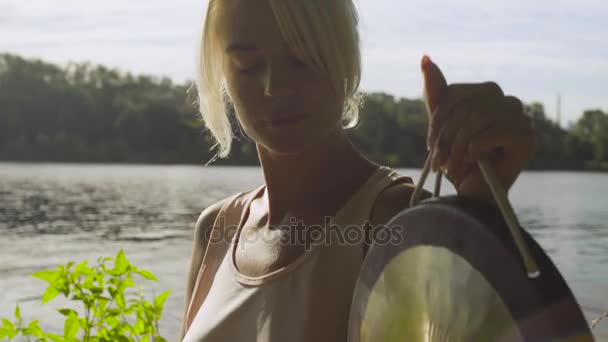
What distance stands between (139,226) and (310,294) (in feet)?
44.2

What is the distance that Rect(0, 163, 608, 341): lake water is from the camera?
6155 millimetres

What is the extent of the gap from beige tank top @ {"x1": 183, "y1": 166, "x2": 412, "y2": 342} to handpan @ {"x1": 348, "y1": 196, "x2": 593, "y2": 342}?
0.67 ft

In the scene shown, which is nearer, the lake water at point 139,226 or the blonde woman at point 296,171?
the blonde woman at point 296,171

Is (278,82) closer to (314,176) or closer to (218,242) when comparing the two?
(314,176)

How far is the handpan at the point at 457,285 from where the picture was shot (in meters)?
0.51

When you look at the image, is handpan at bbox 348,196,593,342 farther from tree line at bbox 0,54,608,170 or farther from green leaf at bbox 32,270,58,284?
tree line at bbox 0,54,608,170

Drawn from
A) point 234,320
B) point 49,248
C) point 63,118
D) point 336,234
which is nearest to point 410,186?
point 336,234

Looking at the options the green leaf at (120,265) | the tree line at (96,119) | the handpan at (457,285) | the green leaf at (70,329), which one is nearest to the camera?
the handpan at (457,285)

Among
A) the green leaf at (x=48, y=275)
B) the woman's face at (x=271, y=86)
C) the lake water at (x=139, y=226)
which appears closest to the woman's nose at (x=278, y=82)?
the woman's face at (x=271, y=86)

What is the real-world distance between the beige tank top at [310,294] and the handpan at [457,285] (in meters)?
0.21

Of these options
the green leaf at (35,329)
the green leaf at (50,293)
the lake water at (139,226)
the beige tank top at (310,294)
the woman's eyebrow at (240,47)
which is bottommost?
the lake water at (139,226)

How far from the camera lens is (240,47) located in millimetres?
1032

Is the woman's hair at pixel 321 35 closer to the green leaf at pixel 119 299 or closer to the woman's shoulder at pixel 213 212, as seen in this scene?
the woman's shoulder at pixel 213 212

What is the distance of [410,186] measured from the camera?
0.93 metres
